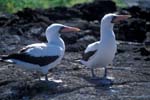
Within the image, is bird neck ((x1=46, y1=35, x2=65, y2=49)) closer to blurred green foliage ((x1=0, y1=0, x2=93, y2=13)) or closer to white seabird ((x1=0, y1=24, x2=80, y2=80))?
white seabird ((x1=0, y1=24, x2=80, y2=80))

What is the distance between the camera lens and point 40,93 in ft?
40.3

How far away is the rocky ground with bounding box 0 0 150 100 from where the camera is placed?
484 inches

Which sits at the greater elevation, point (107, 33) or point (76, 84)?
point (107, 33)

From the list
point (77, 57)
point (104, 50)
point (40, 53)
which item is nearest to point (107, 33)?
point (104, 50)

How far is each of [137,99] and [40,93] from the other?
1985mm

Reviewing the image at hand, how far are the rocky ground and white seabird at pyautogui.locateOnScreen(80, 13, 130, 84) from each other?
1.31 feet

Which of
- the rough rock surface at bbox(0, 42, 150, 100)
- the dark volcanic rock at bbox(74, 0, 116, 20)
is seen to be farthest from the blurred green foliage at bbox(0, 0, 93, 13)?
the rough rock surface at bbox(0, 42, 150, 100)

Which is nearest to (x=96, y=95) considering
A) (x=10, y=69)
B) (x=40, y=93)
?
(x=40, y=93)

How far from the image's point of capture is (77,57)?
1600cm

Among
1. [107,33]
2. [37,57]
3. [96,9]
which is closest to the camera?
[37,57]

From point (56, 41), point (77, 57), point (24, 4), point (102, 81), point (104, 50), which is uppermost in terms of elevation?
point (24, 4)

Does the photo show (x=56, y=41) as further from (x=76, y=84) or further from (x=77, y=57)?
(x=77, y=57)

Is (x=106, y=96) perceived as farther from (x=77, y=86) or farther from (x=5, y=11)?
(x=5, y=11)

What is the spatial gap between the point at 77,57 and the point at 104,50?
3058 millimetres
